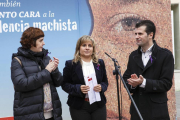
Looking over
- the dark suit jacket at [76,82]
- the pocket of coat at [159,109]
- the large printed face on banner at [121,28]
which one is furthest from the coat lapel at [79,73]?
the large printed face on banner at [121,28]

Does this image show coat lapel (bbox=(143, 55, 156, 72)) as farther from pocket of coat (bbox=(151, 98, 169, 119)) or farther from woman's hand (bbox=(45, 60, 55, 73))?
woman's hand (bbox=(45, 60, 55, 73))

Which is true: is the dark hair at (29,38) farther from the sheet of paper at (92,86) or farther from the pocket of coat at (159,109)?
the pocket of coat at (159,109)

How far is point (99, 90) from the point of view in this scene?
3.00 m

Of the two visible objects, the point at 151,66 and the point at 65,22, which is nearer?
the point at 151,66

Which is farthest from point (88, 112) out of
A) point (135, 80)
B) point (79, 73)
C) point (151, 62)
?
point (151, 62)

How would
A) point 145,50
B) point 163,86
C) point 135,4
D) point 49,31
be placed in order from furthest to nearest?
point 135,4 → point 49,31 → point 145,50 → point 163,86

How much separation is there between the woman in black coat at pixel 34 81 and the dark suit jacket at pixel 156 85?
1.03m

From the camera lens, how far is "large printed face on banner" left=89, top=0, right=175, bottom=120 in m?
4.67

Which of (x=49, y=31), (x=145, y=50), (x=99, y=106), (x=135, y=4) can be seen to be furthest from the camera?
(x=135, y=4)

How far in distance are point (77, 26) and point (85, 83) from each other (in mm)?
1848

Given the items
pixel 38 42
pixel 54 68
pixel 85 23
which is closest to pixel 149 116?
pixel 54 68

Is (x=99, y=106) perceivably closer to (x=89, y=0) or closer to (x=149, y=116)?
(x=149, y=116)

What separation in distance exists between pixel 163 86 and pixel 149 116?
398mm

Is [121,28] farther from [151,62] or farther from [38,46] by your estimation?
[38,46]
